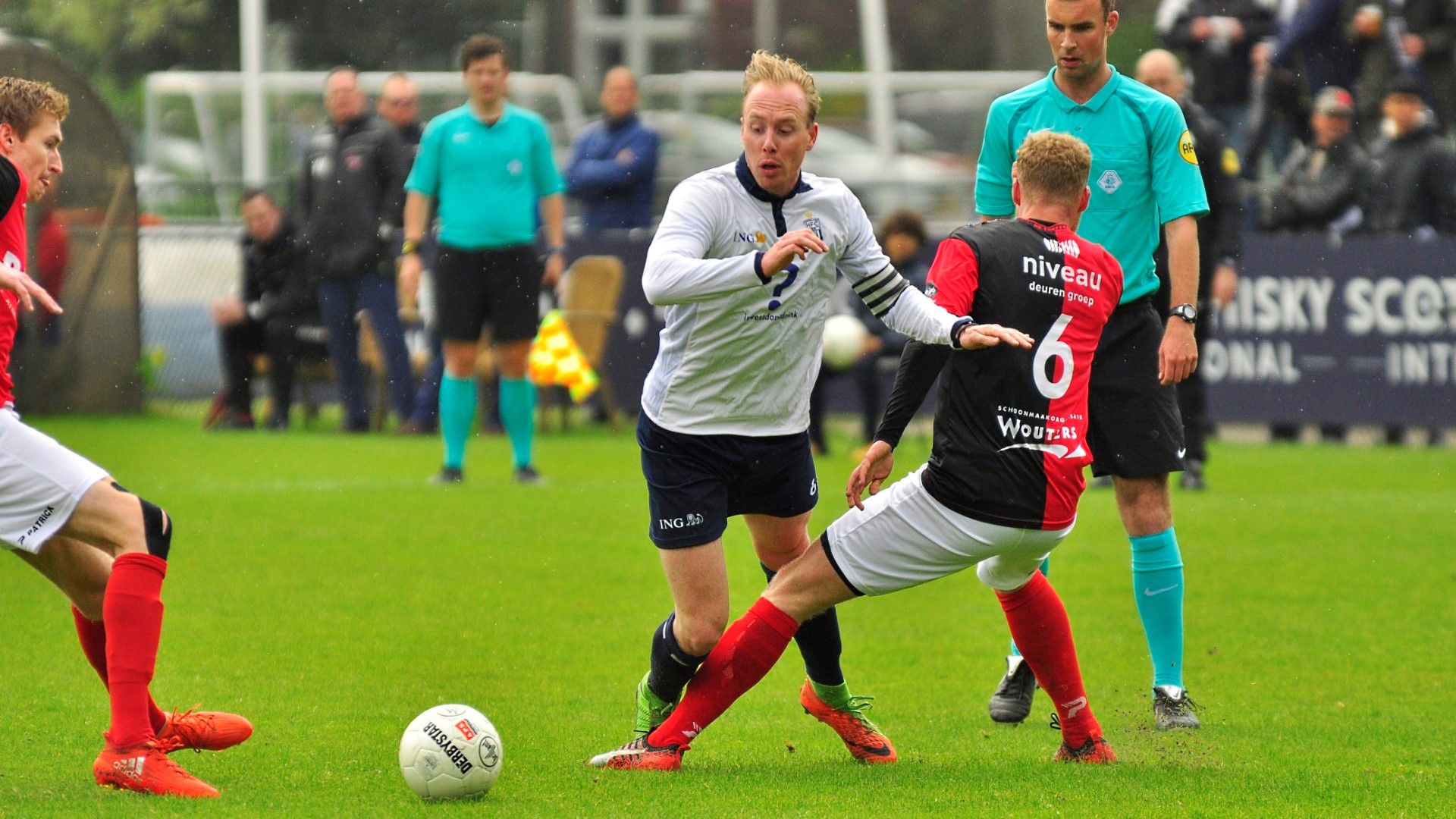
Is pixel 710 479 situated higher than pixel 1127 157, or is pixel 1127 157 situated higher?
pixel 1127 157

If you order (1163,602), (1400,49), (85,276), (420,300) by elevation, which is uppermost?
(1400,49)

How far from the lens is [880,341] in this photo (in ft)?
45.8

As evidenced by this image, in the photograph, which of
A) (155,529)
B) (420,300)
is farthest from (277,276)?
(155,529)

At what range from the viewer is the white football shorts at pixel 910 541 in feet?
15.6

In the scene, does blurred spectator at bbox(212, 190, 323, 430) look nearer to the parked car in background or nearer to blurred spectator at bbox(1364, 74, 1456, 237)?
the parked car in background

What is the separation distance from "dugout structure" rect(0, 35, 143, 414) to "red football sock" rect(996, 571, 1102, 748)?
927 centimetres

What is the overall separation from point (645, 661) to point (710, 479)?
180 centimetres

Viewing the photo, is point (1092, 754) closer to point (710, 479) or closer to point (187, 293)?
point (710, 479)

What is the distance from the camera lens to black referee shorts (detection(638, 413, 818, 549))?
4.95 m

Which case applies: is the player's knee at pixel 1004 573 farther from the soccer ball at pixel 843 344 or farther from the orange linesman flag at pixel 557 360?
the orange linesman flag at pixel 557 360

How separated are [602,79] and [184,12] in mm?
4362

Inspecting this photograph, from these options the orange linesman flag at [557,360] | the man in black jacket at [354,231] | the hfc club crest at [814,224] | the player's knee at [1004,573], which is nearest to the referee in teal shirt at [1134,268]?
the player's knee at [1004,573]

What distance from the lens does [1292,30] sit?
15.5m

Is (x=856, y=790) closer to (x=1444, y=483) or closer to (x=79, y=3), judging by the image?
(x=1444, y=483)
